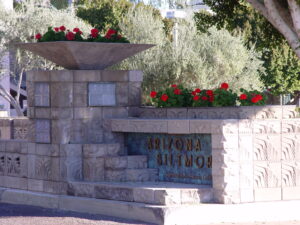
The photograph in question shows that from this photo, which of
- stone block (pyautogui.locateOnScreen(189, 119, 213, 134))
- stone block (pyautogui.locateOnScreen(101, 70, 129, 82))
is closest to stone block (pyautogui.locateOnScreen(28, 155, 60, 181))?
stone block (pyautogui.locateOnScreen(101, 70, 129, 82))

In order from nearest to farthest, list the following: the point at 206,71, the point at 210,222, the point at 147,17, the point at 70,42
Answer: the point at 210,222
the point at 70,42
the point at 206,71
the point at 147,17

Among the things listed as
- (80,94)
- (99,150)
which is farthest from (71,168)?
(80,94)

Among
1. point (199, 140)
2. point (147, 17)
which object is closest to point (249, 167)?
point (199, 140)

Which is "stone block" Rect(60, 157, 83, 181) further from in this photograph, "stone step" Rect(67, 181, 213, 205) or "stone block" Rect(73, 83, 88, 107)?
"stone block" Rect(73, 83, 88, 107)

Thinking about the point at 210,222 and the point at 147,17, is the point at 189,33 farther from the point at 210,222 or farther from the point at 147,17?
the point at 210,222

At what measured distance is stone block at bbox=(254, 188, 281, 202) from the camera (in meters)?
12.5

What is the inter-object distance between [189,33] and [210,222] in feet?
72.6

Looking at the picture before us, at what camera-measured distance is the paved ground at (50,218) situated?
1218 centimetres

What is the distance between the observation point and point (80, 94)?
14211 millimetres

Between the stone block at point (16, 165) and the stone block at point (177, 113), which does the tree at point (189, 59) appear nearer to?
the stone block at point (16, 165)

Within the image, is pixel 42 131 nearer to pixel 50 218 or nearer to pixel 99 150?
pixel 99 150

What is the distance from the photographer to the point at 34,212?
13.5 meters

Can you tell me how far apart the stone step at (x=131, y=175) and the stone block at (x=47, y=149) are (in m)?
1.06

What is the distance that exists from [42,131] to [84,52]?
169 centimetres
